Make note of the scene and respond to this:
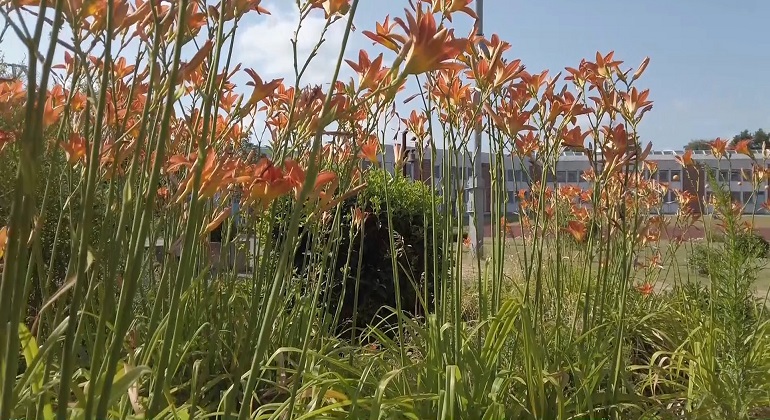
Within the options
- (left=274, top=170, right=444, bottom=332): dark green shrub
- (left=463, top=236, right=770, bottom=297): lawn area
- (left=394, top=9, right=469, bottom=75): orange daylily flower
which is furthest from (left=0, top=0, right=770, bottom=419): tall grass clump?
(left=274, top=170, right=444, bottom=332): dark green shrub

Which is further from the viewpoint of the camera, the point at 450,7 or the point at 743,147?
the point at 743,147

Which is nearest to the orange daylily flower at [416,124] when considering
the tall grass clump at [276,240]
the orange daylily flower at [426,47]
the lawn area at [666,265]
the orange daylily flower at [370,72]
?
the tall grass clump at [276,240]

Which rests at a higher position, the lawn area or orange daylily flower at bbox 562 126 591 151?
orange daylily flower at bbox 562 126 591 151

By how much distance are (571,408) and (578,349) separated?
0.66ft

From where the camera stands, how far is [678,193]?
14.3 feet

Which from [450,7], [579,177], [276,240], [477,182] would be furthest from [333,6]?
[579,177]

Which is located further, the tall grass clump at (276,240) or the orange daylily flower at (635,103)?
the orange daylily flower at (635,103)

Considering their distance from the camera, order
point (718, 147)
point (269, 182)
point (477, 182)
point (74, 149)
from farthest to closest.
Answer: point (718, 147)
point (477, 182)
point (74, 149)
point (269, 182)

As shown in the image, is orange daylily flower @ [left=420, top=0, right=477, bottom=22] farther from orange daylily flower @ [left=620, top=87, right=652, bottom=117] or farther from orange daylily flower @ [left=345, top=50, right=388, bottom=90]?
orange daylily flower @ [left=620, top=87, right=652, bottom=117]

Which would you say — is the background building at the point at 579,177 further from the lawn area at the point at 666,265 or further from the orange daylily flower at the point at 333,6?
the orange daylily flower at the point at 333,6

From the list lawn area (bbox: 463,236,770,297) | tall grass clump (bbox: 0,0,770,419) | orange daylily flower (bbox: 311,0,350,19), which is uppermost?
orange daylily flower (bbox: 311,0,350,19)

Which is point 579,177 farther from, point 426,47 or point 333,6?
point 426,47

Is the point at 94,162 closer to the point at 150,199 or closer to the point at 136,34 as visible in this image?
the point at 150,199

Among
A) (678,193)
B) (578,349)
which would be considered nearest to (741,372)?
(578,349)
